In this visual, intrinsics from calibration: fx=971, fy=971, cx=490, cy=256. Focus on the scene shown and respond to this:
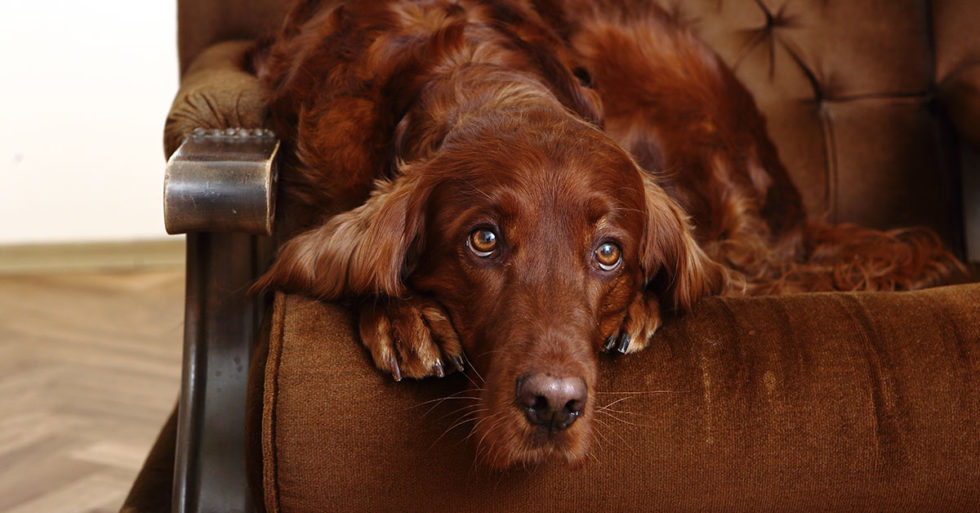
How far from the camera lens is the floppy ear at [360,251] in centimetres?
135

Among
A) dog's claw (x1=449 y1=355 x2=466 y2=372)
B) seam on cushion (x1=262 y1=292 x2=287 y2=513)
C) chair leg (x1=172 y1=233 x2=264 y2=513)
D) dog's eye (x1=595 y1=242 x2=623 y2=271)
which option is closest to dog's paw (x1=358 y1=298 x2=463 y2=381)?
dog's claw (x1=449 y1=355 x2=466 y2=372)

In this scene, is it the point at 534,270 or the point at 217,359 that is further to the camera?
the point at 217,359

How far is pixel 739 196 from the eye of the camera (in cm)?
199

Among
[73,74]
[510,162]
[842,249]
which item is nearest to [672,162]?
[842,249]

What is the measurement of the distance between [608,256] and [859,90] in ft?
4.37

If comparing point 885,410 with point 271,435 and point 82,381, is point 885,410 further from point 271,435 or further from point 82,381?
point 82,381

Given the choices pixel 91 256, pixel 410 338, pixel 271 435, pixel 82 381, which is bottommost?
pixel 91 256

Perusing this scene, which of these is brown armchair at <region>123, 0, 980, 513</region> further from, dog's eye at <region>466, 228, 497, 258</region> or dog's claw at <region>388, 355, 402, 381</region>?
dog's eye at <region>466, 228, 497, 258</region>

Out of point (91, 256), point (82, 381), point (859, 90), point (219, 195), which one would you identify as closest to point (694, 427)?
point (219, 195)

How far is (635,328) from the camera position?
53.4 inches

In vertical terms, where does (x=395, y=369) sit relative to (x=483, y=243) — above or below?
below

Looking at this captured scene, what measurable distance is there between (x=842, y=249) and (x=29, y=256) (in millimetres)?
3908

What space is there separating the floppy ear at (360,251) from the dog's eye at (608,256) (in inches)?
10.2

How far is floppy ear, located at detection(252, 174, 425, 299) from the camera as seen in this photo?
1346 millimetres
